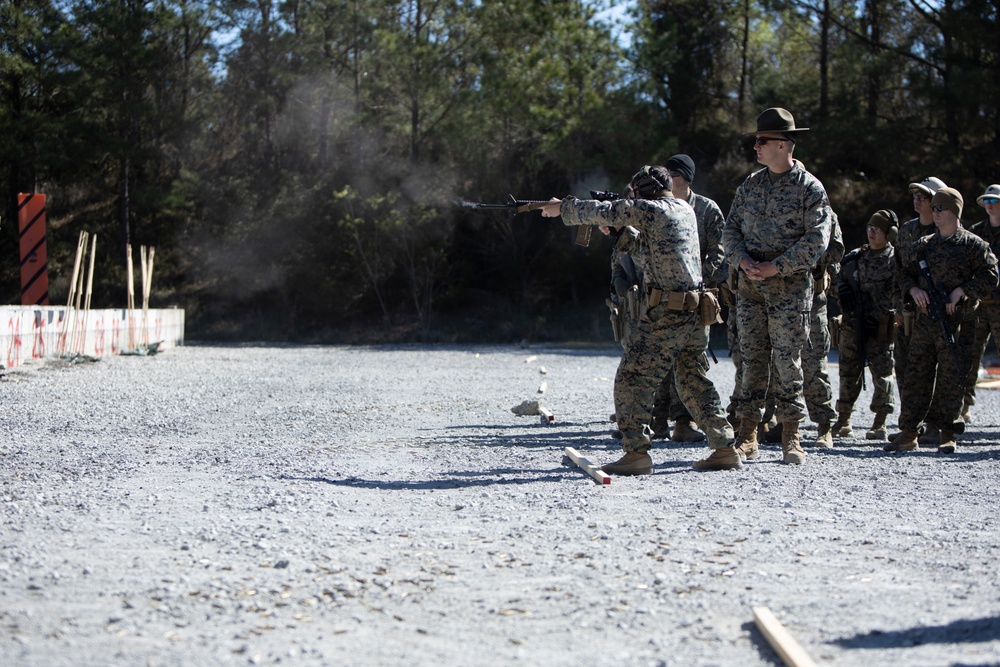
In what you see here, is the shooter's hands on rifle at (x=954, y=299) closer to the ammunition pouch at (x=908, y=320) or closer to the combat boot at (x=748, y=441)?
the ammunition pouch at (x=908, y=320)

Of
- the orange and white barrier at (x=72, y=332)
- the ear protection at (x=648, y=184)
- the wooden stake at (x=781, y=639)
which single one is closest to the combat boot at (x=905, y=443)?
the ear protection at (x=648, y=184)

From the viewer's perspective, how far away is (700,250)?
7742 millimetres

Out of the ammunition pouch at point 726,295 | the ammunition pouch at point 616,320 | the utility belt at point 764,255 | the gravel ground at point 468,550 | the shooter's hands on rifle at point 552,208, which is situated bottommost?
the gravel ground at point 468,550

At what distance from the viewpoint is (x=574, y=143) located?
3216cm

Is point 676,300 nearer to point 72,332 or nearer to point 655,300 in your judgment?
point 655,300

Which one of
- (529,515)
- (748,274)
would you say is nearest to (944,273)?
(748,274)

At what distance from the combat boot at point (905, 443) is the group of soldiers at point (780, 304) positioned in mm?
16

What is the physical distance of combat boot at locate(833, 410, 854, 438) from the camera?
904 centimetres

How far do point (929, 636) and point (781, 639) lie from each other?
57 centimetres

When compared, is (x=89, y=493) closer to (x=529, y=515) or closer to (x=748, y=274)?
(x=529, y=515)

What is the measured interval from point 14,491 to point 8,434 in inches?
115

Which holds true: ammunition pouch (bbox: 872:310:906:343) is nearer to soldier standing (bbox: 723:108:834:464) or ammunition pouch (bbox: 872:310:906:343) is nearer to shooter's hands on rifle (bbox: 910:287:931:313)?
shooter's hands on rifle (bbox: 910:287:931:313)

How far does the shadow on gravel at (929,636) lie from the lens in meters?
3.51

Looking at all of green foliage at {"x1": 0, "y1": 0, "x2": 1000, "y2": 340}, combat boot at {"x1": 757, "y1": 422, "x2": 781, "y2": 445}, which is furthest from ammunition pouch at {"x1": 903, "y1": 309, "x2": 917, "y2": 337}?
green foliage at {"x1": 0, "y1": 0, "x2": 1000, "y2": 340}
